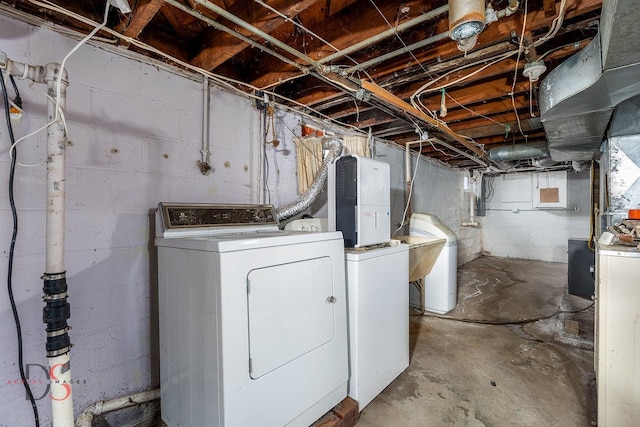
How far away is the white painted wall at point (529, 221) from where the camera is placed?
651cm

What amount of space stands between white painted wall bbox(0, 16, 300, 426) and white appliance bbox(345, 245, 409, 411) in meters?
1.18

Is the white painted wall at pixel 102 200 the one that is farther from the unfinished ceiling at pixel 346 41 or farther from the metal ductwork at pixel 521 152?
the metal ductwork at pixel 521 152

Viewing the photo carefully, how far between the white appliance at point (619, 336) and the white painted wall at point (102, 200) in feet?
7.80

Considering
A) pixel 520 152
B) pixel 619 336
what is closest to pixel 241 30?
pixel 619 336

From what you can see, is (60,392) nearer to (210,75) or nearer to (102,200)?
(102,200)

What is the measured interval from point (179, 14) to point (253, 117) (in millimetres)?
813

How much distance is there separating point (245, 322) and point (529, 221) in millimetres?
7795

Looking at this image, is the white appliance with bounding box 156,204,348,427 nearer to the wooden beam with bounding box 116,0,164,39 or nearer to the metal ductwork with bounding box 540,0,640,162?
the wooden beam with bounding box 116,0,164,39

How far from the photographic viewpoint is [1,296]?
1.34m

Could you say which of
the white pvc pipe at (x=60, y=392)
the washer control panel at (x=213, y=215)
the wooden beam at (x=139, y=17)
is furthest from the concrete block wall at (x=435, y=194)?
the white pvc pipe at (x=60, y=392)

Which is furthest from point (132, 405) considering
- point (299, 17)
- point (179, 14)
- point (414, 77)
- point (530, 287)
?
point (530, 287)

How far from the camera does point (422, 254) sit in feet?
10.2

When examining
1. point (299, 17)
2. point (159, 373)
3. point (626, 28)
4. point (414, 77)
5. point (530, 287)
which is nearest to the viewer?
point (626, 28)

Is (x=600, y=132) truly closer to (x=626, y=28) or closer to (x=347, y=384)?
(x=626, y=28)
